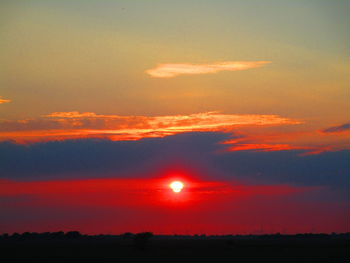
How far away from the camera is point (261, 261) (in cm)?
6281

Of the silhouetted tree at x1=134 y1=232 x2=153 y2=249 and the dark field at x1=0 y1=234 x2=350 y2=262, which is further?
the silhouetted tree at x1=134 y1=232 x2=153 y2=249

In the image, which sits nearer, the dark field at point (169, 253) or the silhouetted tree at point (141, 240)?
the dark field at point (169, 253)

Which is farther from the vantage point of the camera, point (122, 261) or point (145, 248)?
point (145, 248)

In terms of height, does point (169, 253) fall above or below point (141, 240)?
below

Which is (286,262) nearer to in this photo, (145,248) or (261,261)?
(261,261)

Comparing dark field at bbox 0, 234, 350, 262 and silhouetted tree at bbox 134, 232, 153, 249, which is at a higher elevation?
silhouetted tree at bbox 134, 232, 153, 249

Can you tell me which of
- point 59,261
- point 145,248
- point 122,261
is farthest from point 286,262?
point 145,248

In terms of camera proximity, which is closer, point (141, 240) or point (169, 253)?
point (169, 253)

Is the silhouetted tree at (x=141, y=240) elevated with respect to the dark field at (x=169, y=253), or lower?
elevated

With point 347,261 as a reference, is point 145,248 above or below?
above

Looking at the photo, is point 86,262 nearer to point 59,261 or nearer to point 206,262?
point 59,261

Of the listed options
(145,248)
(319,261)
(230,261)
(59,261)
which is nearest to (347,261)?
(319,261)

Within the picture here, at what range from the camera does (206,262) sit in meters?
61.3

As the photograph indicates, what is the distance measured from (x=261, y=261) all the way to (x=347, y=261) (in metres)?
8.92
